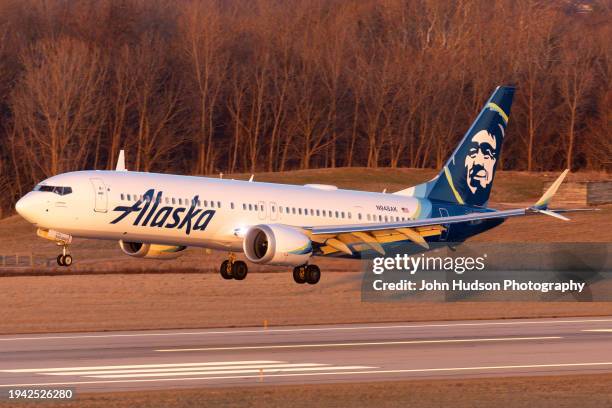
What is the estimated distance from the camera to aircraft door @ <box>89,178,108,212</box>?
5250 cm

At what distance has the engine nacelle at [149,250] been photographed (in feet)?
189

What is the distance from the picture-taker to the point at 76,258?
87.6m

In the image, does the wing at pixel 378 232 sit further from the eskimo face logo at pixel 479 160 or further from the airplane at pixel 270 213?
the eskimo face logo at pixel 479 160

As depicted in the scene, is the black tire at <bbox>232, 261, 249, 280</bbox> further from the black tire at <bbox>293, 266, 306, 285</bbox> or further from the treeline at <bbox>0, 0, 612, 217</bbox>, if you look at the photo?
the treeline at <bbox>0, 0, 612, 217</bbox>

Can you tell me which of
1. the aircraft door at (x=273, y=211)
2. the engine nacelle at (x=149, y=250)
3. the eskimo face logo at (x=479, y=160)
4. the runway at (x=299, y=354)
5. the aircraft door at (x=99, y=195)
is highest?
the eskimo face logo at (x=479, y=160)

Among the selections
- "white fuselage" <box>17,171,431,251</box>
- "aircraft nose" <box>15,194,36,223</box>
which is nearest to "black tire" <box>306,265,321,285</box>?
"white fuselage" <box>17,171,431,251</box>

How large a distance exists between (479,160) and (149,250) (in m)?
19.2

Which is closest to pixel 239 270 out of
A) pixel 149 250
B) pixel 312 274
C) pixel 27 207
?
pixel 312 274

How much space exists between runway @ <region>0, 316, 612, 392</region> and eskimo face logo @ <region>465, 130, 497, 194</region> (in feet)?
45.1

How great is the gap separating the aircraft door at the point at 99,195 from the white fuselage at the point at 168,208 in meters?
0.04

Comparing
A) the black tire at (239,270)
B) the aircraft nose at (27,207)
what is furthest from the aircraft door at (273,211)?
the aircraft nose at (27,207)

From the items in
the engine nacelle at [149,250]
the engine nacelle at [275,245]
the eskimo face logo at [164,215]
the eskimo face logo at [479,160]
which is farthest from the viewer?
the eskimo face logo at [479,160]

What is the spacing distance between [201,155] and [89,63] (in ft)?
51.0

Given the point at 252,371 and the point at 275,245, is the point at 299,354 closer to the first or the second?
the point at 252,371
